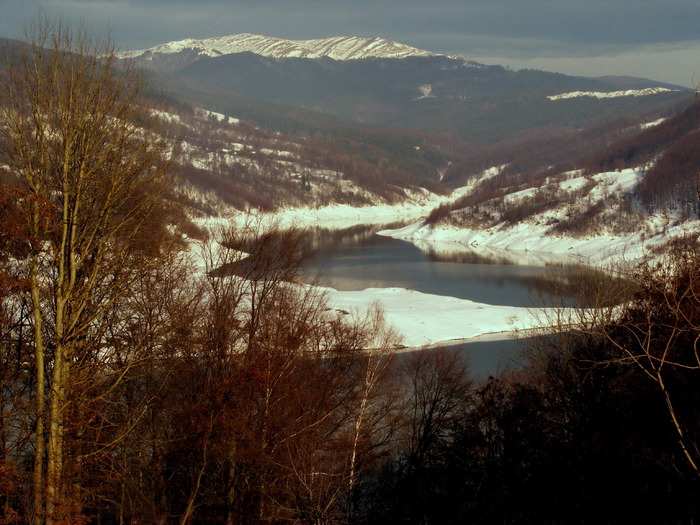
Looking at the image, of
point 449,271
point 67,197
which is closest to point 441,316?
point 449,271

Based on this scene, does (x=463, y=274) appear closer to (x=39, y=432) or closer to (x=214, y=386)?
(x=214, y=386)

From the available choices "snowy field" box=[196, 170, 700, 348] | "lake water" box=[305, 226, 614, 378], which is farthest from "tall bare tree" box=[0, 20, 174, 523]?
"lake water" box=[305, 226, 614, 378]

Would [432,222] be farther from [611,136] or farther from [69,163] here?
[611,136]

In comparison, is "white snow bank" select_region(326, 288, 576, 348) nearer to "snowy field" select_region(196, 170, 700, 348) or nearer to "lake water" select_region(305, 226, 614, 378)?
"snowy field" select_region(196, 170, 700, 348)

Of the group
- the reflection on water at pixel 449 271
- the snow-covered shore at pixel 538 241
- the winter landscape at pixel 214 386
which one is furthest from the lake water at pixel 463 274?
the winter landscape at pixel 214 386

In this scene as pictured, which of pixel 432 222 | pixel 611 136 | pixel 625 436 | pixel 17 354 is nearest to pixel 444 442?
pixel 625 436

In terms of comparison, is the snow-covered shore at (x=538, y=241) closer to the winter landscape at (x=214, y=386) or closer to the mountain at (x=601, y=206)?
the mountain at (x=601, y=206)

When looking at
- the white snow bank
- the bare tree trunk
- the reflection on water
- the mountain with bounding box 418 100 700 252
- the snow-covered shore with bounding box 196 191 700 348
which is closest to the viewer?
the bare tree trunk
